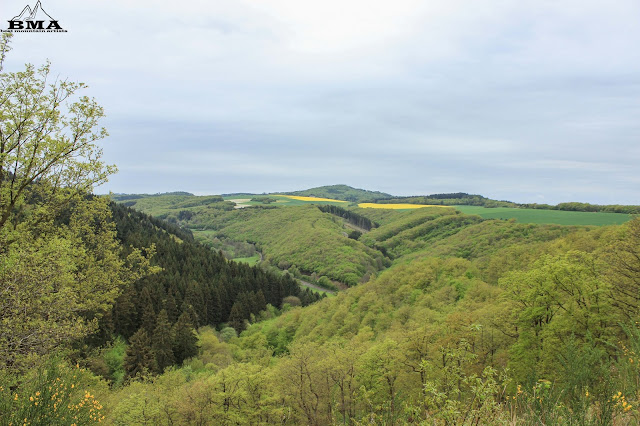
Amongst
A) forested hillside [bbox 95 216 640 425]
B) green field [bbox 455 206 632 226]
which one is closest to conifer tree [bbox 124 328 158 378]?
forested hillside [bbox 95 216 640 425]

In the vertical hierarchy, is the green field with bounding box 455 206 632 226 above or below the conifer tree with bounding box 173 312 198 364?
above

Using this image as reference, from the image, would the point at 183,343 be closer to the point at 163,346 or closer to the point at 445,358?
the point at 163,346

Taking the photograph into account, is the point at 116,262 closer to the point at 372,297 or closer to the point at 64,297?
the point at 64,297

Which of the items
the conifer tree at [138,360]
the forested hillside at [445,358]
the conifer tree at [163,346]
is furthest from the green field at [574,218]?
the conifer tree at [138,360]

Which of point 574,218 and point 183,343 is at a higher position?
point 574,218

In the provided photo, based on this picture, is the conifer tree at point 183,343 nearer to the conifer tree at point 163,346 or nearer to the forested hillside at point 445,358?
the conifer tree at point 163,346

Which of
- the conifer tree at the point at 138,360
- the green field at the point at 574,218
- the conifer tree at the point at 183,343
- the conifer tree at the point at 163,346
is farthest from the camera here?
the green field at the point at 574,218

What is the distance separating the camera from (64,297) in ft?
46.7

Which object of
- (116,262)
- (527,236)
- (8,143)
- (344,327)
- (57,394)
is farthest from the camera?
(527,236)

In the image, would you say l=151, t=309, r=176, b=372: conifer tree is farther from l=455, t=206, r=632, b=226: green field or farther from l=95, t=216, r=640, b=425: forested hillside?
l=455, t=206, r=632, b=226: green field

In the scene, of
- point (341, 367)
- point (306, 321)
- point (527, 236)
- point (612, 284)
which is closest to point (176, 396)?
point (341, 367)

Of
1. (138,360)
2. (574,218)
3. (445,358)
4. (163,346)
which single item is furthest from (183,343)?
(574,218)

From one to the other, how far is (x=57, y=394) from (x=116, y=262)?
44.5ft

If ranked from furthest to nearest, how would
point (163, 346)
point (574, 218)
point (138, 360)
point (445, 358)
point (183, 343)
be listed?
point (574, 218) < point (183, 343) < point (163, 346) < point (138, 360) < point (445, 358)
